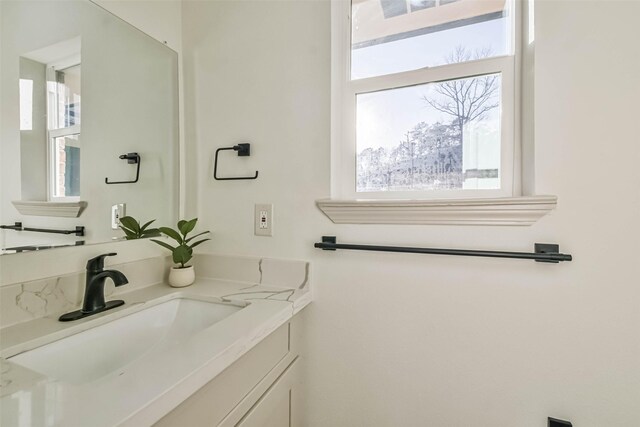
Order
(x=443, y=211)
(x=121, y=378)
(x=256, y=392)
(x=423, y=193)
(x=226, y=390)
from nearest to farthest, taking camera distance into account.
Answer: (x=121, y=378) → (x=226, y=390) → (x=256, y=392) → (x=443, y=211) → (x=423, y=193)

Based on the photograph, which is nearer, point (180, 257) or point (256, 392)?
point (256, 392)

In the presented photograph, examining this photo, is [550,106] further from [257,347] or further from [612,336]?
[257,347]

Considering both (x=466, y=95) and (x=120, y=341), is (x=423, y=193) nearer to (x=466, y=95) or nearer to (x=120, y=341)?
(x=466, y=95)

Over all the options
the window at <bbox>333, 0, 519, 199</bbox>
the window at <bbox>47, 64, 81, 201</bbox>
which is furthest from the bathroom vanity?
the window at <bbox>333, 0, 519, 199</bbox>

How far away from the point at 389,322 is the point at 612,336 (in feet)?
1.99

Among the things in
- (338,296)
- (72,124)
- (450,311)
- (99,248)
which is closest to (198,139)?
(72,124)

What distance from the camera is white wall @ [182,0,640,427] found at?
758 mm

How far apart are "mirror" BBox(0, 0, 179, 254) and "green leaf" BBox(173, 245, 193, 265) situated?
18 centimetres

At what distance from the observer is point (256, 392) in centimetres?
75

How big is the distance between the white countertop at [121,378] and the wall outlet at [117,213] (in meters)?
0.30

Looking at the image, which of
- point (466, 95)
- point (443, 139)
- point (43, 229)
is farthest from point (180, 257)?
point (466, 95)

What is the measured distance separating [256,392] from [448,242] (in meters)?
0.73

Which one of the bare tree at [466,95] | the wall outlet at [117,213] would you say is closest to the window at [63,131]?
the wall outlet at [117,213]

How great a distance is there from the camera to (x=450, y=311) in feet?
2.91
